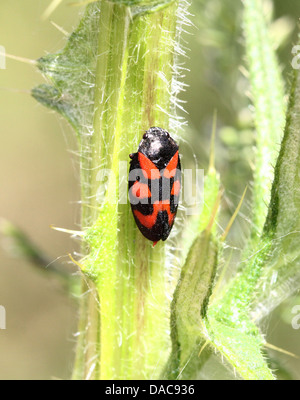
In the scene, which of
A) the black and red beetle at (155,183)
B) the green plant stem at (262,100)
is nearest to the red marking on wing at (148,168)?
the black and red beetle at (155,183)

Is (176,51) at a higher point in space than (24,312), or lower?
higher

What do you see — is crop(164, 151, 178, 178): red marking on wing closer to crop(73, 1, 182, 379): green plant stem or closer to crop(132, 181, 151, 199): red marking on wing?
crop(132, 181, 151, 199): red marking on wing

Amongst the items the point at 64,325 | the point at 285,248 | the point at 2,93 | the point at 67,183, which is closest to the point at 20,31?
the point at 2,93

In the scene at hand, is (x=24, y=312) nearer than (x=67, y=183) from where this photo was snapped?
Yes

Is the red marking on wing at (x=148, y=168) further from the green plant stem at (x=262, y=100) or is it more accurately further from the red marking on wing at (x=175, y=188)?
the green plant stem at (x=262, y=100)

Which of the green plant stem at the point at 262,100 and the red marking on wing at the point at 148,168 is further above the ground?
the green plant stem at the point at 262,100
